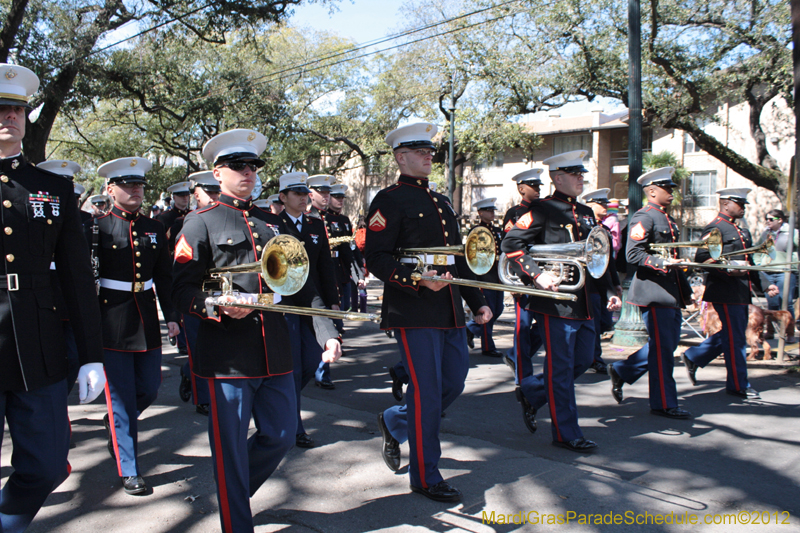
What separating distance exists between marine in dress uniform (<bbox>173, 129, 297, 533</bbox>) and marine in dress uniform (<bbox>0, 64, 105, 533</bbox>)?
0.52 metres

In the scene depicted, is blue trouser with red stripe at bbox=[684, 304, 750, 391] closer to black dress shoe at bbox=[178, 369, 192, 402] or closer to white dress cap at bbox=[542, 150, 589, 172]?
white dress cap at bbox=[542, 150, 589, 172]

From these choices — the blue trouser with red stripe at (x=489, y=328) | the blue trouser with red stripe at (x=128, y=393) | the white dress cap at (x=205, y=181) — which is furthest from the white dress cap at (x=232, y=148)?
Result: the blue trouser with red stripe at (x=489, y=328)

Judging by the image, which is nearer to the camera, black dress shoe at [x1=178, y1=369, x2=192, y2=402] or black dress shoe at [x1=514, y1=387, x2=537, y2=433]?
black dress shoe at [x1=514, y1=387, x2=537, y2=433]

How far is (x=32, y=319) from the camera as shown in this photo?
106 inches

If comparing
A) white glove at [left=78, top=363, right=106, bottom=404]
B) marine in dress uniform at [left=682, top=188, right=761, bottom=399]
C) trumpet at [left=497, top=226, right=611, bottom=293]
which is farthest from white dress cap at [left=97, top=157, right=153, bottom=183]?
marine in dress uniform at [left=682, top=188, right=761, bottom=399]

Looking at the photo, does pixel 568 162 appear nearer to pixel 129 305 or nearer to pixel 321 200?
pixel 321 200

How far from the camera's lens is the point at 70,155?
1495 inches

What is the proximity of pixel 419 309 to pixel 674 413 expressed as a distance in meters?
3.12

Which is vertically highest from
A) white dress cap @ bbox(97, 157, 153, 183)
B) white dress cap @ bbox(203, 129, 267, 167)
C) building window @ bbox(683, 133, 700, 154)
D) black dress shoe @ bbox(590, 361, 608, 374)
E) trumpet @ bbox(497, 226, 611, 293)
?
building window @ bbox(683, 133, 700, 154)

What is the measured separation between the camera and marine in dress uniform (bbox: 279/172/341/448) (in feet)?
15.6

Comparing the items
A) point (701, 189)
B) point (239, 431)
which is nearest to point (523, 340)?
point (239, 431)

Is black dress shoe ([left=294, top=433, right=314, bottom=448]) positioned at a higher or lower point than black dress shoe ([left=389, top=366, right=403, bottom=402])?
lower

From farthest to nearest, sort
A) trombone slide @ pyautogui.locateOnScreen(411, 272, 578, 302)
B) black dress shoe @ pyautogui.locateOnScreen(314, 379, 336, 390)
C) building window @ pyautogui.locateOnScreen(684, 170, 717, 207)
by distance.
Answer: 1. building window @ pyautogui.locateOnScreen(684, 170, 717, 207)
2. black dress shoe @ pyautogui.locateOnScreen(314, 379, 336, 390)
3. trombone slide @ pyautogui.locateOnScreen(411, 272, 578, 302)

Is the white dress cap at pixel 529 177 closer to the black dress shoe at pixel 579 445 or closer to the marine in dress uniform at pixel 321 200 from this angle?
the marine in dress uniform at pixel 321 200
